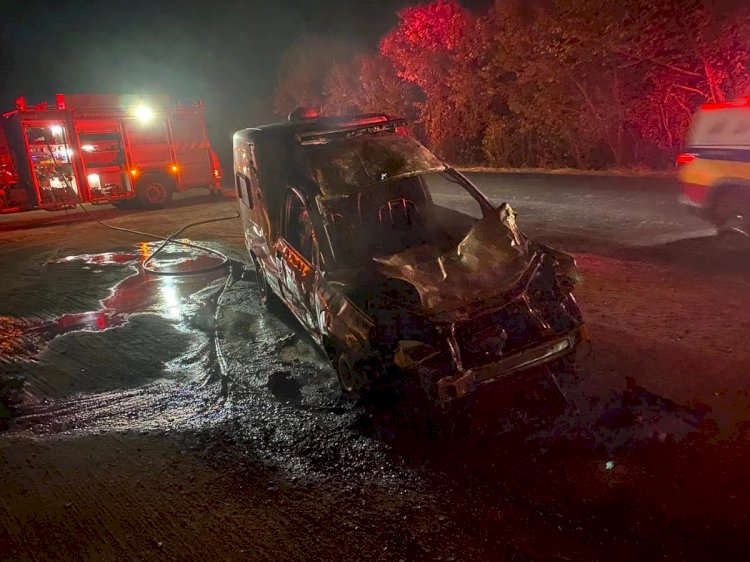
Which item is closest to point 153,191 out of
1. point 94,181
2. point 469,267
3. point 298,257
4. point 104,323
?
point 94,181

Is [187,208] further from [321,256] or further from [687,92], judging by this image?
[687,92]

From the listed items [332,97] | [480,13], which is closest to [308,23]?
[332,97]

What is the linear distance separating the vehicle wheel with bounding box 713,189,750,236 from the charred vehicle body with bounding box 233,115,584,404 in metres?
4.18

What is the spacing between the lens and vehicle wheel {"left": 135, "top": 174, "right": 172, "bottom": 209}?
630 inches

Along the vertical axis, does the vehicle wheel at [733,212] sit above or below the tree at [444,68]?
below

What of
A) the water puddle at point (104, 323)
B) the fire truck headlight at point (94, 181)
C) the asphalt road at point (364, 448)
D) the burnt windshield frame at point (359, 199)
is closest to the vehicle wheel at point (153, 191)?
the fire truck headlight at point (94, 181)

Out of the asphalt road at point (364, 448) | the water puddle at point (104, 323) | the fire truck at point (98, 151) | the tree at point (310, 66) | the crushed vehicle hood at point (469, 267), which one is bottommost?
the asphalt road at point (364, 448)

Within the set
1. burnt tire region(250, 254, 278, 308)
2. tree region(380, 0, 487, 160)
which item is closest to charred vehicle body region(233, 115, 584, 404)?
burnt tire region(250, 254, 278, 308)

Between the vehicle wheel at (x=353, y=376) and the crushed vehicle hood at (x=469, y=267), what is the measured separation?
661mm

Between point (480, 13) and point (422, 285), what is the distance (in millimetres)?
21132

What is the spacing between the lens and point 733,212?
23.7 feet

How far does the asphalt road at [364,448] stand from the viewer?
2.92m

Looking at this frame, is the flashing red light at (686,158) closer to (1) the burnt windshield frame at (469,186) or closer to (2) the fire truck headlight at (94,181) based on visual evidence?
(1) the burnt windshield frame at (469,186)

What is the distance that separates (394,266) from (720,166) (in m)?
5.65
